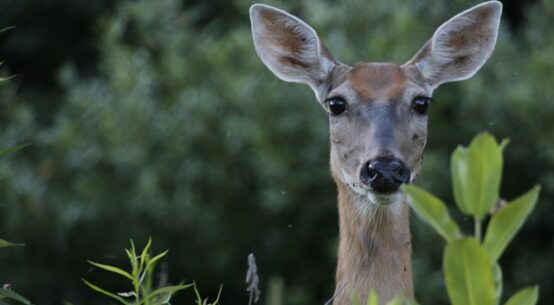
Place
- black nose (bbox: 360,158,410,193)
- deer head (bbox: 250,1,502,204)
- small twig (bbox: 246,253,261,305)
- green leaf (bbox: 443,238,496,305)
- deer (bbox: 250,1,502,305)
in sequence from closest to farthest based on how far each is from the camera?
1. green leaf (bbox: 443,238,496,305)
2. small twig (bbox: 246,253,261,305)
3. black nose (bbox: 360,158,410,193)
4. deer (bbox: 250,1,502,305)
5. deer head (bbox: 250,1,502,204)

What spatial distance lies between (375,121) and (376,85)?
34cm

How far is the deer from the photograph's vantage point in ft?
19.1

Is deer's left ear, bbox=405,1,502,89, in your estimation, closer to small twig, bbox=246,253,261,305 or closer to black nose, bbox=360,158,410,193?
black nose, bbox=360,158,410,193

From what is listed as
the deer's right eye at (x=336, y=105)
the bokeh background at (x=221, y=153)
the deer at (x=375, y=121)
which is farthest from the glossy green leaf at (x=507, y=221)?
the bokeh background at (x=221, y=153)

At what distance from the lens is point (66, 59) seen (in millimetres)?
16531

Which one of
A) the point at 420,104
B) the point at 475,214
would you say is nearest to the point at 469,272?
the point at 475,214

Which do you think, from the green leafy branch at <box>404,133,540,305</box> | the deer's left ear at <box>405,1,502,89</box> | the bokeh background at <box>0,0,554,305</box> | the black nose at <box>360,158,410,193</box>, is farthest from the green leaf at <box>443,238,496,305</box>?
the bokeh background at <box>0,0,554,305</box>

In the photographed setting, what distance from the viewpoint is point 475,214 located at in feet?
8.13

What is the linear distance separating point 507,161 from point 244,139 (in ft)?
7.87

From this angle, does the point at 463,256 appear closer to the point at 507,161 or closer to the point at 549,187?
the point at 549,187

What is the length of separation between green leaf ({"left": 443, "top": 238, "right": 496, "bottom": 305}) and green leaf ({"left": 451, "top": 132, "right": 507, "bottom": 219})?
0.06 metres

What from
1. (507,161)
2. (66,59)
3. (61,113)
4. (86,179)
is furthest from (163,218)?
(66,59)

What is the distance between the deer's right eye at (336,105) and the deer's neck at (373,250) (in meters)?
0.52

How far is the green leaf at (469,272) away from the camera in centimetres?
246
